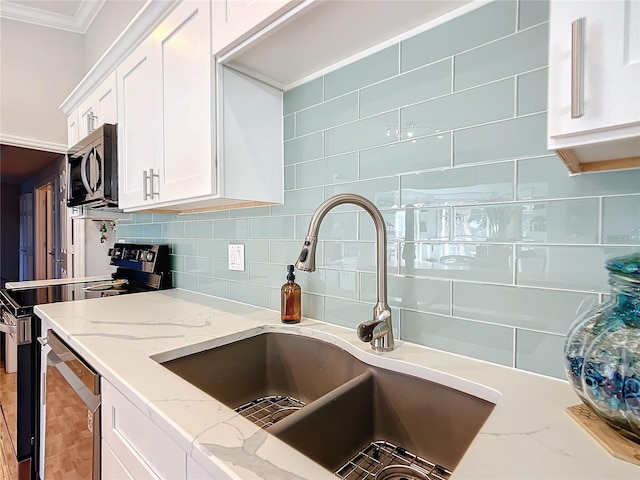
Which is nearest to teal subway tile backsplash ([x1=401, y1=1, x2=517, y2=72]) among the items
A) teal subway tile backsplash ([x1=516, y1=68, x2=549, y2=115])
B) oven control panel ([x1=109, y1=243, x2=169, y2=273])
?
teal subway tile backsplash ([x1=516, y1=68, x2=549, y2=115])

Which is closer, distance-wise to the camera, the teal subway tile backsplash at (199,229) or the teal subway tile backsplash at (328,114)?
the teal subway tile backsplash at (328,114)

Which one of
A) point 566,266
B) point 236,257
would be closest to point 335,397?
point 566,266

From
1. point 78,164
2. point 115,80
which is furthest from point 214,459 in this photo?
point 78,164

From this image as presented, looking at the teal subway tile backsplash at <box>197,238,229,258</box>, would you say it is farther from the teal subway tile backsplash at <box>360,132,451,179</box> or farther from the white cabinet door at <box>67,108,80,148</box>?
the white cabinet door at <box>67,108,80,148</box>

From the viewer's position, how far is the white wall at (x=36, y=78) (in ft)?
8.60

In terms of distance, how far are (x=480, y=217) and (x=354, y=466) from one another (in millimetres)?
656

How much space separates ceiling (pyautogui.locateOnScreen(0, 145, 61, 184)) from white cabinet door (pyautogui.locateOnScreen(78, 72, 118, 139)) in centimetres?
169

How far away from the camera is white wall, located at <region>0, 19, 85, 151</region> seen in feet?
8.60

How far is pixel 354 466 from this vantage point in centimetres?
75

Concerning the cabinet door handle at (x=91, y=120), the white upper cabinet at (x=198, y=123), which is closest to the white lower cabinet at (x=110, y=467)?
the white upper cabinet at (x=198, y=123)

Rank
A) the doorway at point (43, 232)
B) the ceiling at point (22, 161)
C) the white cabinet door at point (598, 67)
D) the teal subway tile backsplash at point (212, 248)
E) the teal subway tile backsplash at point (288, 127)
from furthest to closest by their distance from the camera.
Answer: the doorway at point (43, 232)
the ceiling at point (22, 161)
the teal subway tile backsplash at point (212, 248)
the teal subway tile backsplash at point (288, 127)
the white cabinet door at point (598, 67)

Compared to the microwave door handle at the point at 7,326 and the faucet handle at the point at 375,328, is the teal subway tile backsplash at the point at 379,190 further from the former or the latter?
the microwave door handle at the point at 7,326

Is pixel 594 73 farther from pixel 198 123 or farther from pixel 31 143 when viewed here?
pixel 31 143

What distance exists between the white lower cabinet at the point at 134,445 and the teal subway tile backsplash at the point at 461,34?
109cm
